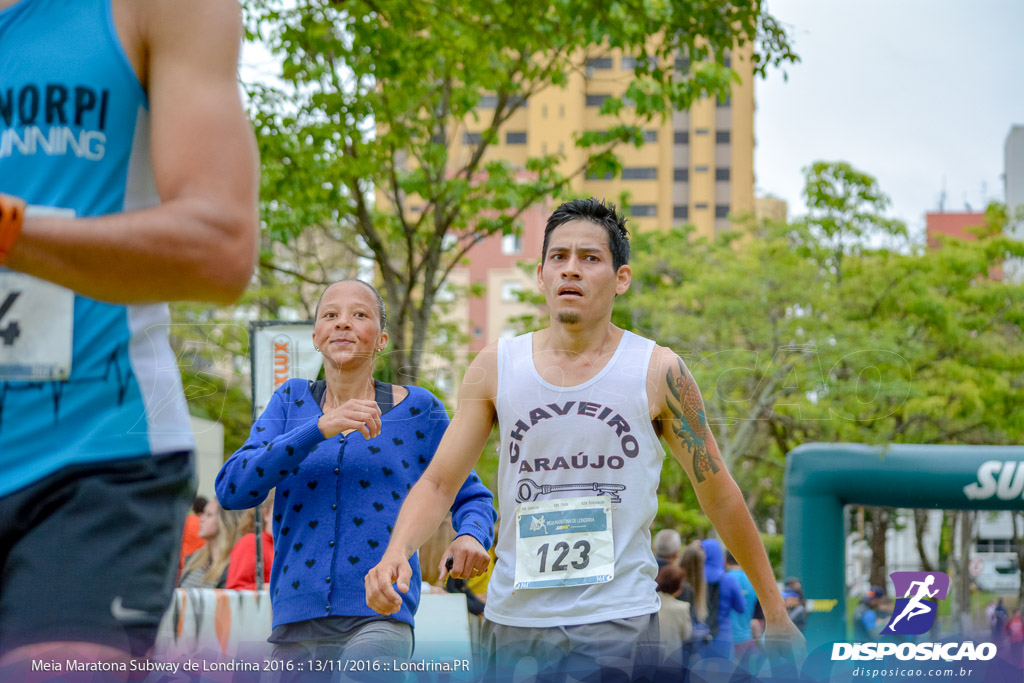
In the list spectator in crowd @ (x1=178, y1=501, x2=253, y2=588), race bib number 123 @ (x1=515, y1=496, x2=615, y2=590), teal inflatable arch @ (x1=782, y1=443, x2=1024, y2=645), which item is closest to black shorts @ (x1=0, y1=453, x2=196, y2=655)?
race bib number 123 @ (x1=515, y1=496, x2=615, y2=590)

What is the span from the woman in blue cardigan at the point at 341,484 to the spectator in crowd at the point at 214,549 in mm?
2954

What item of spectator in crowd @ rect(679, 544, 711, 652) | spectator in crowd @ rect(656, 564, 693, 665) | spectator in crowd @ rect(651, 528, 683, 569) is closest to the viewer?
spectator in crowd @ rect(656, 564, 693, 665)

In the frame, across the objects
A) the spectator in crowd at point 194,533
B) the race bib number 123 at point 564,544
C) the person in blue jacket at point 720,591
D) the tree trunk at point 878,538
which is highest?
the race bib number 123 at point 564,544

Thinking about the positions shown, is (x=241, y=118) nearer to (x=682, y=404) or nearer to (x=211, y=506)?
(x=682, y=404)

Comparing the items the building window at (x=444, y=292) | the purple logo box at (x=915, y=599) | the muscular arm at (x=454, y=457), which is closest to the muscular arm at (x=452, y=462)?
the muscular arm at (x=454, y=457)

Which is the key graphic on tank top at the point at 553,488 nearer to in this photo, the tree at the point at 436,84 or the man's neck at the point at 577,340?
the man's neck at the point at 577,340

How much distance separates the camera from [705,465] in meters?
3.12

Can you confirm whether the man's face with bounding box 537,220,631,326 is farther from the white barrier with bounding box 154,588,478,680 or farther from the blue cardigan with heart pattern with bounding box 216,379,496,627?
the white barrier with bounding box 154,588,478,680

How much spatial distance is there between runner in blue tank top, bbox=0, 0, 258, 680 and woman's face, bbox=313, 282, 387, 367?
2027mm

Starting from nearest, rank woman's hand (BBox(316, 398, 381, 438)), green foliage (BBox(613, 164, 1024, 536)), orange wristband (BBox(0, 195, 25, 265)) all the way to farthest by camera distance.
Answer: orange wristband (BBox(0, 195, 25, 265))
woman's hand (BBox(316, 398, 381, 438))
green foliage (BBox(613, 164, 1024, 536))

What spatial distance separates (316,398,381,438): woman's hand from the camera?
3.05 m

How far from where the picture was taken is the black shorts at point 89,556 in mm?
1286

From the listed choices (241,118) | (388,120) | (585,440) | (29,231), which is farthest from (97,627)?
(388,120)

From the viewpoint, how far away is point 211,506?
23.5ft
